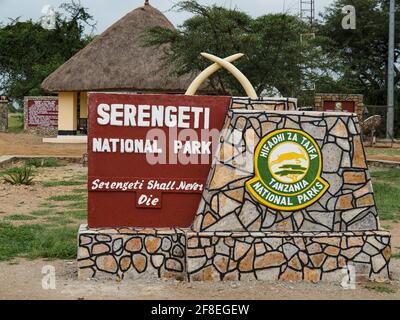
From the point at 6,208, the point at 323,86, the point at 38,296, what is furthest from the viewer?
the point at 323,86

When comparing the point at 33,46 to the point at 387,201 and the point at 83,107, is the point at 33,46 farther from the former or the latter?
the point at 387,201

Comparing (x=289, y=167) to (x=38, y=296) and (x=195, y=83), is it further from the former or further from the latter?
(x=38, y=296)

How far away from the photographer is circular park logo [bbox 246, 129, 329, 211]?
6.95 m

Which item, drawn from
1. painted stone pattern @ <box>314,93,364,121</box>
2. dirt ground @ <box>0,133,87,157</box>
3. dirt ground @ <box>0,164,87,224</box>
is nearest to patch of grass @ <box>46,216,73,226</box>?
dirt ground @ <box>0,164,87,224</box>

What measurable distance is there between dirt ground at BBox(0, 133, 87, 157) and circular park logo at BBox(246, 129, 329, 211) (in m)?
15.6

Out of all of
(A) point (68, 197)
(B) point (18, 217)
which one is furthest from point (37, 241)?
(A) point (68, 197)

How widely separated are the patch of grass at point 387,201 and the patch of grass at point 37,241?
5.03 metres

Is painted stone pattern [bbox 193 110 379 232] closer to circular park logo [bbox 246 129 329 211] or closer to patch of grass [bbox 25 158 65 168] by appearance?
circular park logo [bbox 246 129 329 211]

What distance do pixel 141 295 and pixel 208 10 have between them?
14545mm

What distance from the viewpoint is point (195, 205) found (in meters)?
7.09

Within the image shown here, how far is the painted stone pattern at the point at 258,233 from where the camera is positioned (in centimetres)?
687

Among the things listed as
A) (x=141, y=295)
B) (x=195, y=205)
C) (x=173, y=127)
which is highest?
(x=173, y=127)

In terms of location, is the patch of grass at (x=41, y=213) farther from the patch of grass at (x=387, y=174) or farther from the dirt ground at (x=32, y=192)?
the patch of grass at (x=387, y=174)

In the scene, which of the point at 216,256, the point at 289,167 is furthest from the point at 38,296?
the point at 289,167
